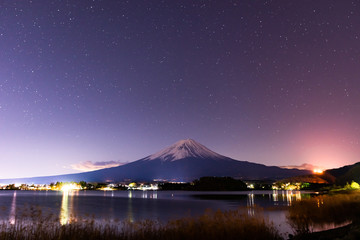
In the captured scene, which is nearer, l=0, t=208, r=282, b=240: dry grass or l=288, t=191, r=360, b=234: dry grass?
l=0, t=208, r=282, b=240: dry grass

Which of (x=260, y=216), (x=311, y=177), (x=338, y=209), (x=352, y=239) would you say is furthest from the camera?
(x=311, y=177)

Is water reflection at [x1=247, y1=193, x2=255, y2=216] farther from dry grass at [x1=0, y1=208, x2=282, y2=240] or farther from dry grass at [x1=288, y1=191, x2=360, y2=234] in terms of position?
dry grass at [x1=0, y1=208, x2=282, y2=240]

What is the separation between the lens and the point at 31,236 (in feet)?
41.9

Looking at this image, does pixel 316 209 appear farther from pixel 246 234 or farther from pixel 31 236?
pixel 31 236

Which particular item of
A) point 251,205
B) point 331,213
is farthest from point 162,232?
point 251,205

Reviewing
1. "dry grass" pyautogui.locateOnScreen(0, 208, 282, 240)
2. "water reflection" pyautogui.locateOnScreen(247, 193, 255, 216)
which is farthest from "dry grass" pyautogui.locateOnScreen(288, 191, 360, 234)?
"dry grass" pyautogui.locateOnScreen(0, 208, 282, 240)

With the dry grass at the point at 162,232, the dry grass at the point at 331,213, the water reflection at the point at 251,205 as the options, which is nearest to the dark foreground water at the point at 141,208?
the water reflection at the point at 251,205

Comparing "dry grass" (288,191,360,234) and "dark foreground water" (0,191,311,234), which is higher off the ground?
"dry grass" (288,191,360,234)

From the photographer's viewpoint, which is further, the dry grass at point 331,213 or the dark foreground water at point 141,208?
the dark foreground water at point 141,208

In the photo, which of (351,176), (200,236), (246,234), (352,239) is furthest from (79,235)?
(351,176)

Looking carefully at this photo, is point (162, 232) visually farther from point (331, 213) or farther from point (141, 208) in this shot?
point (141, 208)

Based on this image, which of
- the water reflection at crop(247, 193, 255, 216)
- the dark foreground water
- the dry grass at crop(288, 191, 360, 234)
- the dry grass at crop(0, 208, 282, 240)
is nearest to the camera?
the dry grass at crop(0, 208, 282, 240)

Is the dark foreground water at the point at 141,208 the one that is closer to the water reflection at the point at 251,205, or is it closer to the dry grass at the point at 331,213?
the water reflection at the point at 251,205

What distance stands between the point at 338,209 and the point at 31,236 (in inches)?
783
